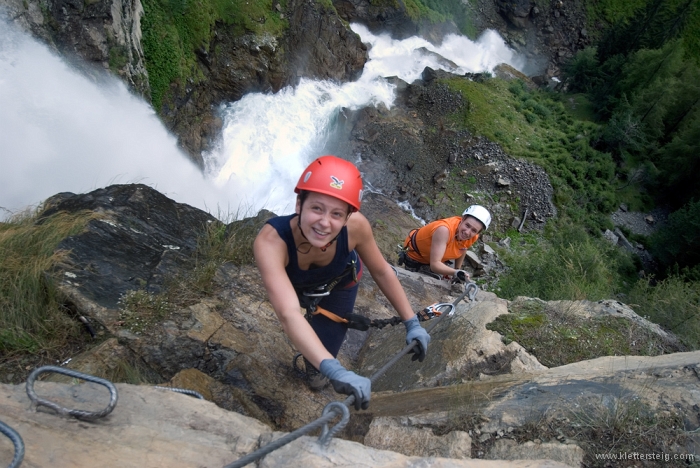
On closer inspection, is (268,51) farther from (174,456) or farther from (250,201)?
(174,456)

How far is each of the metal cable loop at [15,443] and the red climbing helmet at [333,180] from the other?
5.07 feet

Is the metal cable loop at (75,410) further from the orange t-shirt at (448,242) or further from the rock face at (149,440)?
the orange t-shirt at (448,242)

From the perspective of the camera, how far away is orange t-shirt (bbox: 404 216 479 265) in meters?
4.86

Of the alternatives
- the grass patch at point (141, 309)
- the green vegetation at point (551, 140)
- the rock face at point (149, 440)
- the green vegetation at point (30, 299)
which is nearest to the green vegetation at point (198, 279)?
the grass patch at point (141, 309)

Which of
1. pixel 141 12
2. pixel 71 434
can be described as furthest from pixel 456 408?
pixel 141 12

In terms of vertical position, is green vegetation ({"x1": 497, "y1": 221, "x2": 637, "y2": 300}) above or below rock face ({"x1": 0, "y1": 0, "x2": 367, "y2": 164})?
below

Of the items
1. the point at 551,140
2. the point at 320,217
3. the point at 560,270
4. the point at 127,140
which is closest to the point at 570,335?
the point at 320,217

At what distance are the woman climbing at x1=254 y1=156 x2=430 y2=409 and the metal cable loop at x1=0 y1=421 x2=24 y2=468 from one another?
1089 millimetres

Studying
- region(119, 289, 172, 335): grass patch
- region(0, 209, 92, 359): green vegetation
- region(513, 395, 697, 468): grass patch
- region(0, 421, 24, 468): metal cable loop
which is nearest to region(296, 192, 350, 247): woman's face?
region(0, 421, 24, 468): metal cable loop

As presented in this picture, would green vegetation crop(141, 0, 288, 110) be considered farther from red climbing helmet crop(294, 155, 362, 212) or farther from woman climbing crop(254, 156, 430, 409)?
red climbing helmet crop(294, 155, 362, 212)

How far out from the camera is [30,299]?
3.08 meters

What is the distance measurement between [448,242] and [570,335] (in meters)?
1.78

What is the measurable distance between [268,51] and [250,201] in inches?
282

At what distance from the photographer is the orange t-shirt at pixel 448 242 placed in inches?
191
